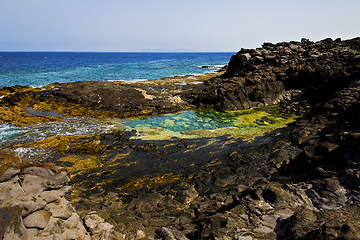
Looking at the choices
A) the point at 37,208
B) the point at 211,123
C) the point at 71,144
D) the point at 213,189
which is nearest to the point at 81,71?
the point at 211,123

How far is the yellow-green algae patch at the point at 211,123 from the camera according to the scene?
53.1ft

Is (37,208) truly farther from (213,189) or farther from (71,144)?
(71,144)

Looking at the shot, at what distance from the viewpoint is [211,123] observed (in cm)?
1892

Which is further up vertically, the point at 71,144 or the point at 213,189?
the point at 71,144

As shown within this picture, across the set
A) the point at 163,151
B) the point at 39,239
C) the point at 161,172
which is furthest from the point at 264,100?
the point at 39,239

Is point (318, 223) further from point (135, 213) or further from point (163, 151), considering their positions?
point (163, 151)

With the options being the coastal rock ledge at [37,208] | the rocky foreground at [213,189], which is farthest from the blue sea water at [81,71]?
the coastal rock ledge at [37,208]

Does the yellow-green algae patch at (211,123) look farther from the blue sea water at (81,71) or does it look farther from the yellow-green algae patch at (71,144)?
the blue sea water at (81,71)

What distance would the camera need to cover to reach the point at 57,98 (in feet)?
79.7

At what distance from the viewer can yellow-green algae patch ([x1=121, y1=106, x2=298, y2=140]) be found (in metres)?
16.2

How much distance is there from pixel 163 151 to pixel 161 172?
2.44 metres

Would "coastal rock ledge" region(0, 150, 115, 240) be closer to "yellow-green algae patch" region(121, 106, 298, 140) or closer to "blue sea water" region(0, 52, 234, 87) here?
"yellow-green algae patch" region(121, 106, 298, 140)

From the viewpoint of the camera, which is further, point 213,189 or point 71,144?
point 71,144

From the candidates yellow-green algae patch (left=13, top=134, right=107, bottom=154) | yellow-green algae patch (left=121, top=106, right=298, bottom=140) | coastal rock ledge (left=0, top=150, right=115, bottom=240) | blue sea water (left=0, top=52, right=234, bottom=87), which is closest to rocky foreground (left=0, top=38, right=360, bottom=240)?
coastal rock ledge (left=0, top=150, right=115, bottom=240)
